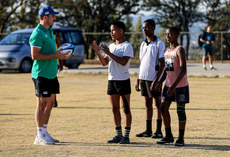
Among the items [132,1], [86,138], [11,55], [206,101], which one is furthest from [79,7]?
[86,138]

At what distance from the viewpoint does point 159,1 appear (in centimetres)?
5059

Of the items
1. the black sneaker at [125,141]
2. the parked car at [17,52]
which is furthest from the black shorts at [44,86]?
the parked car at [17,52]

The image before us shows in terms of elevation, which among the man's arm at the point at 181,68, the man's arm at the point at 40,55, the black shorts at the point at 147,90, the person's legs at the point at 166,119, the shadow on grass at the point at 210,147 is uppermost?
the man's arm at the point at 40,55

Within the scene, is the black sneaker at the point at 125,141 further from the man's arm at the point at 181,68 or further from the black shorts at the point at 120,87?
the man's arm at the point at 181,68

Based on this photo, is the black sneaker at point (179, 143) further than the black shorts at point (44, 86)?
No

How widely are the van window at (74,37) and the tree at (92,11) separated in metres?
21.6

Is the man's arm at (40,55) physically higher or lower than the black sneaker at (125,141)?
higher

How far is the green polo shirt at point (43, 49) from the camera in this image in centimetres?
751

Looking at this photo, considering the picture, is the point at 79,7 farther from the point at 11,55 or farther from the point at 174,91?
the point at 174,91

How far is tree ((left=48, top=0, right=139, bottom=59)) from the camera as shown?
50062 mm

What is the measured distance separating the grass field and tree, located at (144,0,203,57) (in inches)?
1278

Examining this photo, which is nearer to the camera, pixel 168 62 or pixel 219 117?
pixel 168 62

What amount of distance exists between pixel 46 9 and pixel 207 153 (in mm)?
2939

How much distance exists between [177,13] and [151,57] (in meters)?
41.8
